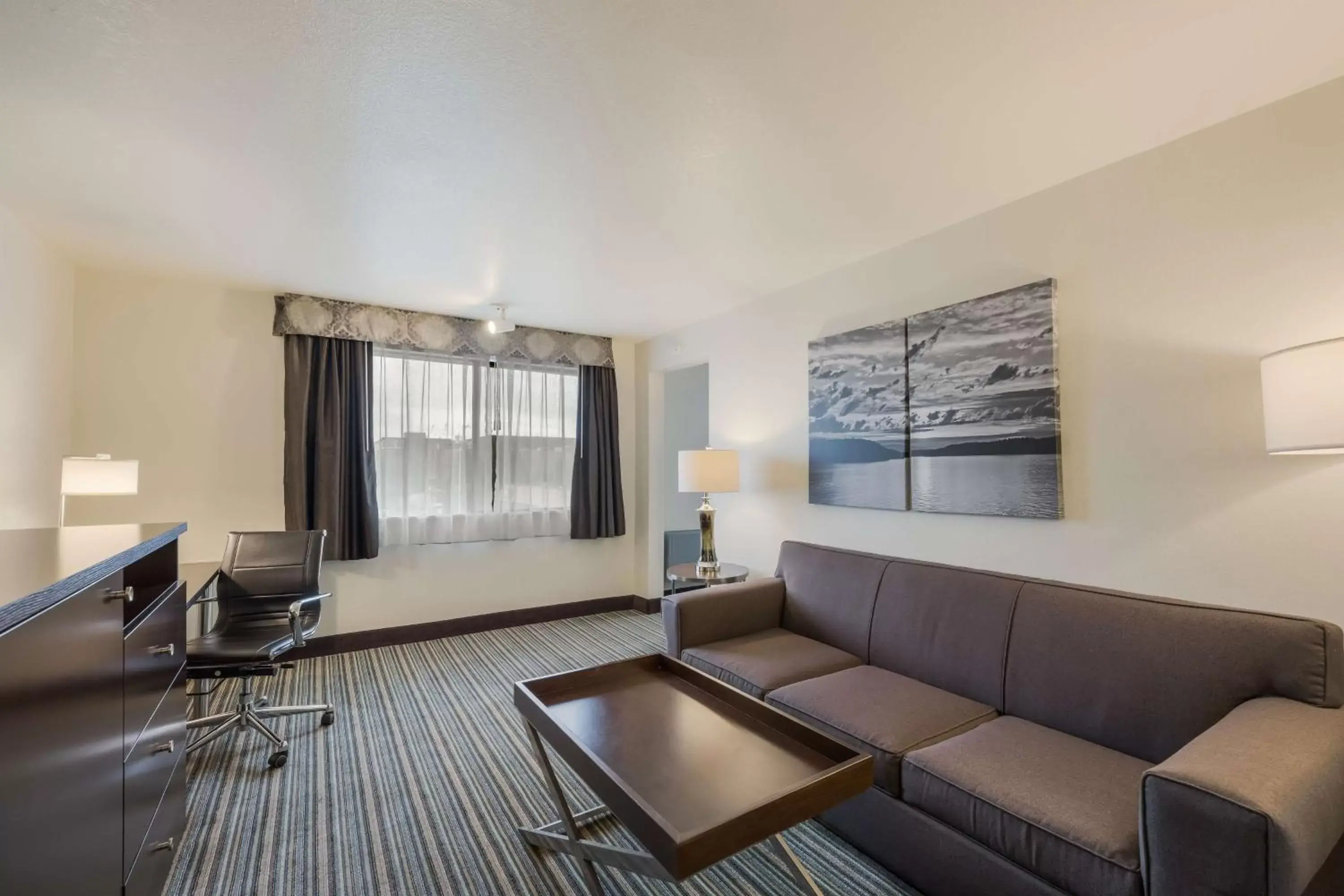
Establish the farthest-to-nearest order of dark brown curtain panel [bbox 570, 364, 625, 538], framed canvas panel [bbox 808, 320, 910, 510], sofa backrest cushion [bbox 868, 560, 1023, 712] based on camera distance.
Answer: dark brown curtain panel [bbox 570, 364, 625, 538], framed canvas panel [bbox 808, 320, 910, 510], sofa backrest cushion [bbox 868, 560, 1023, 712]

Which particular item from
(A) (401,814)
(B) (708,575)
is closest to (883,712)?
(B) (708,575)

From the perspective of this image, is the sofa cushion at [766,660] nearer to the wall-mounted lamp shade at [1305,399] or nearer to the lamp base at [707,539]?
the lamp base at [707,539]

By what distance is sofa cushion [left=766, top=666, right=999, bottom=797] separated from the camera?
175cm

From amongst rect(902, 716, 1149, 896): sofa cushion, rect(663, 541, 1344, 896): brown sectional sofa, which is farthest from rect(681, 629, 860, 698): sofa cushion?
rect(902, 716, 1149, 896): sofa cushion

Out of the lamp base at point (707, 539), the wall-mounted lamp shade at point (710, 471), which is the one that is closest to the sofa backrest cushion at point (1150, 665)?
the wall-mounted lamp shade at point (710, 471)

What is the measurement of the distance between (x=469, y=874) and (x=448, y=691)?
1.61 meters

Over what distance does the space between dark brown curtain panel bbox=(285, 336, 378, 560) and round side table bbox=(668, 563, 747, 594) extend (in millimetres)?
2179

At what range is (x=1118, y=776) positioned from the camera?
1528 millimetres

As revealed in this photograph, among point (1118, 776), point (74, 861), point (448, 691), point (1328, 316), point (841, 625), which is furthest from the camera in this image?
point (448, 691)

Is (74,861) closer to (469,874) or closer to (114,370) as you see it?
(469,874)

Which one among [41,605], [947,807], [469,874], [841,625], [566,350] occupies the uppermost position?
[566,350]

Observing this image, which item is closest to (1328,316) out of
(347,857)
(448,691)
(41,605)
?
(41,605)

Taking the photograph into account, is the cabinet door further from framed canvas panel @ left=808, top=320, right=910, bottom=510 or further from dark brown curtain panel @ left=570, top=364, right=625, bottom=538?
dark brown curtain panel @ left=570, top=364, right=625, bottom=538

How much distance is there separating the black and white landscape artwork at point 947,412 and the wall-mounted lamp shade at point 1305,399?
0.75 metres
